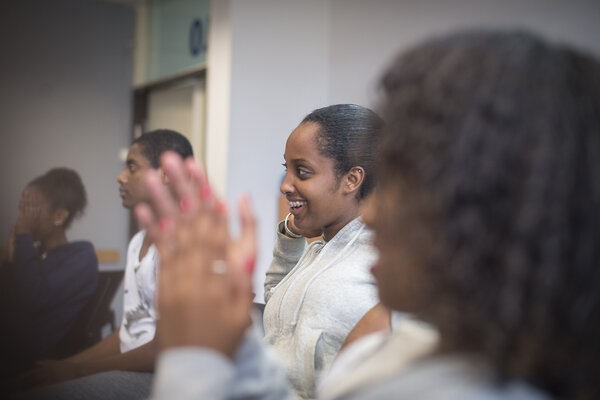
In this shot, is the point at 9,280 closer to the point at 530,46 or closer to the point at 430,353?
the point at 430,353

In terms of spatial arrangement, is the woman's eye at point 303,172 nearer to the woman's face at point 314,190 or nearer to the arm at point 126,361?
the woman's face at point 314,190

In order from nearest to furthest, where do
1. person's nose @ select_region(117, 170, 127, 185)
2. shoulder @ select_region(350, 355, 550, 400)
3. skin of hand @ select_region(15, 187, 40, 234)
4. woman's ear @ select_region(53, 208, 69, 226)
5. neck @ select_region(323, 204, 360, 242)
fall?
shoulder @ select_region(350, 355, 550, 400) < neck @ select_region(323, 204, 360, 242) < skin of hand @ select_region(15, 187, 40, 234) < woman's ear @ select_region(53, 208, 69, 226) < person's nose @ select_region(117, 170, 127, 185)

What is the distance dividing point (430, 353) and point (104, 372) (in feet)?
3.73

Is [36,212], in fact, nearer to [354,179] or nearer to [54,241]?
[54,241]

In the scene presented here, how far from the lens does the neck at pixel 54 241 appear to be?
A: 1517mm

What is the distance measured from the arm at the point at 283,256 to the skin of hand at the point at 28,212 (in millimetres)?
622

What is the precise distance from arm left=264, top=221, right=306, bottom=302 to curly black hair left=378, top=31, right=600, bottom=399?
1020mm

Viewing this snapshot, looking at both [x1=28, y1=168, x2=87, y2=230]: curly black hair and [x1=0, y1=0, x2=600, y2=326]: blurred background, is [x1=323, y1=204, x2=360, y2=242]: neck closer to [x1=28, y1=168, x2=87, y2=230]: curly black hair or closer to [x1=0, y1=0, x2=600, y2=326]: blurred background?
[x1=0, y1=0, x2=600, y2=326]: blurred background

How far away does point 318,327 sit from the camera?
1.10 m

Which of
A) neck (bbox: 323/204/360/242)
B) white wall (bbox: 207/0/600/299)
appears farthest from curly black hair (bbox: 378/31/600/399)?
white wall (bbox: 207/0/600/299)

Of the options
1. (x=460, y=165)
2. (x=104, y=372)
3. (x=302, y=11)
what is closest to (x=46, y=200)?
(x=104, y=372)

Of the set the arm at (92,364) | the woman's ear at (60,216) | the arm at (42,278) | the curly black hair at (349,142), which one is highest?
the curly black hair at (349,142)

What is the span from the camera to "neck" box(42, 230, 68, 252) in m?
1.52

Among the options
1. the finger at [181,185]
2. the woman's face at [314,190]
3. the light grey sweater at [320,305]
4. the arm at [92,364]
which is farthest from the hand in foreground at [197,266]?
the arm at [92,364]
